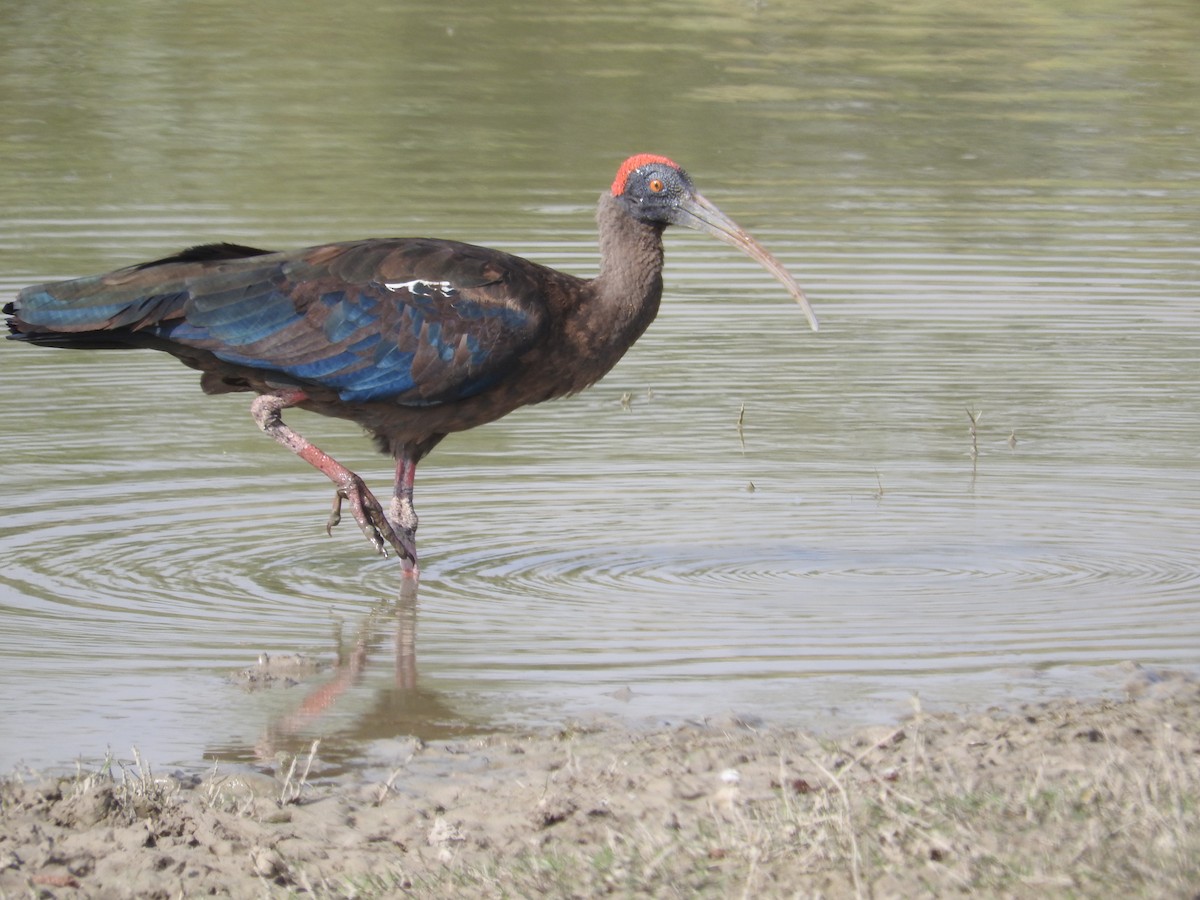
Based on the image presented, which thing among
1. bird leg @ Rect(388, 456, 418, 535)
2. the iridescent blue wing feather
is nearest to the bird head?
the iridescent blue wing feather

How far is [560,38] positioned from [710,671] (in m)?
19.7

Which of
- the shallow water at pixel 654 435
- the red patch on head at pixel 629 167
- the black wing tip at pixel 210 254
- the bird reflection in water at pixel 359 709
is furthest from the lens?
the red patch on head at pixel 629 167

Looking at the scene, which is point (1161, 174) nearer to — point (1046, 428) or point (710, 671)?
point (1046, 428)

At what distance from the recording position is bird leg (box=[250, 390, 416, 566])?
8469 mm

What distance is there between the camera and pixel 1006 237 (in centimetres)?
1664

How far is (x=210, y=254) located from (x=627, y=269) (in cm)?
162

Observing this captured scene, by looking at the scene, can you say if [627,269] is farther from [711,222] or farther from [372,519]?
[372,519]

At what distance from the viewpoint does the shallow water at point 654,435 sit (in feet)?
23.5

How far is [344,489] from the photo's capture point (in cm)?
855

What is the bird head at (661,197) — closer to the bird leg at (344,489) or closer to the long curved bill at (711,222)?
the long curved bill at (711,222)

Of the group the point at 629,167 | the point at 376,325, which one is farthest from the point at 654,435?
the point at 376,325

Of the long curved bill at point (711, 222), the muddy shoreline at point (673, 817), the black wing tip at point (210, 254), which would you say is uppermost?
the long curved bill at point (711, 222)

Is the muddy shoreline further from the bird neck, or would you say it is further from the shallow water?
the bird neck

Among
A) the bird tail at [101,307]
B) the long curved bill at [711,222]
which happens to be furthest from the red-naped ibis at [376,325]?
the long curved bill at [711,222]
